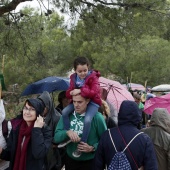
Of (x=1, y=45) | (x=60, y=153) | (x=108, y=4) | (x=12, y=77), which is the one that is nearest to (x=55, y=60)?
(x=12, y=77)

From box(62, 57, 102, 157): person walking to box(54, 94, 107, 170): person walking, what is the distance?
0.04 metres

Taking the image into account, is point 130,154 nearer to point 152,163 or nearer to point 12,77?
point 152,163

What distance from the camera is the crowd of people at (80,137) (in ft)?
9.21

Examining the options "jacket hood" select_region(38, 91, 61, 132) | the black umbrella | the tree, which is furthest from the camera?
the tree

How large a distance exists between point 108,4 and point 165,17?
45.5 inches

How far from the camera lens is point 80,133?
3258mm

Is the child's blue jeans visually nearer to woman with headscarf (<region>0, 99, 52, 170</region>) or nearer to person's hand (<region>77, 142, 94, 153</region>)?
person's hand (<region>77, 142, 94, 153</region>)

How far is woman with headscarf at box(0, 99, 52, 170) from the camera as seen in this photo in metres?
3.03

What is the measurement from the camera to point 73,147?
3348 mm

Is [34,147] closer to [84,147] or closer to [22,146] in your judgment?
[22,146]

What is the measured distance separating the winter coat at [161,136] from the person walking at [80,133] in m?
0.90

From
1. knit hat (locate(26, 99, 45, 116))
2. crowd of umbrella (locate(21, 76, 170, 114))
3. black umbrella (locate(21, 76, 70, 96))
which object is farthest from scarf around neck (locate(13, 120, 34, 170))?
black umbrella (locate(21, 76, 70, 96))

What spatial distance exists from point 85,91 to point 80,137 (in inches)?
17.2

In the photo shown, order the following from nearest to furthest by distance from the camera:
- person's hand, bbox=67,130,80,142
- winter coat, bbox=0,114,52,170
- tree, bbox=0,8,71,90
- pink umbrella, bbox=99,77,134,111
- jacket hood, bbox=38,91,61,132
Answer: winter coat, bbox=0,114,52,170 < person's hand, bbox=67,130,80,142 < jacket hood, bbox=38,91,61,132 < pink umbrella, bbox=99,77,134,111 < tree, bbox=0,8,71,90
